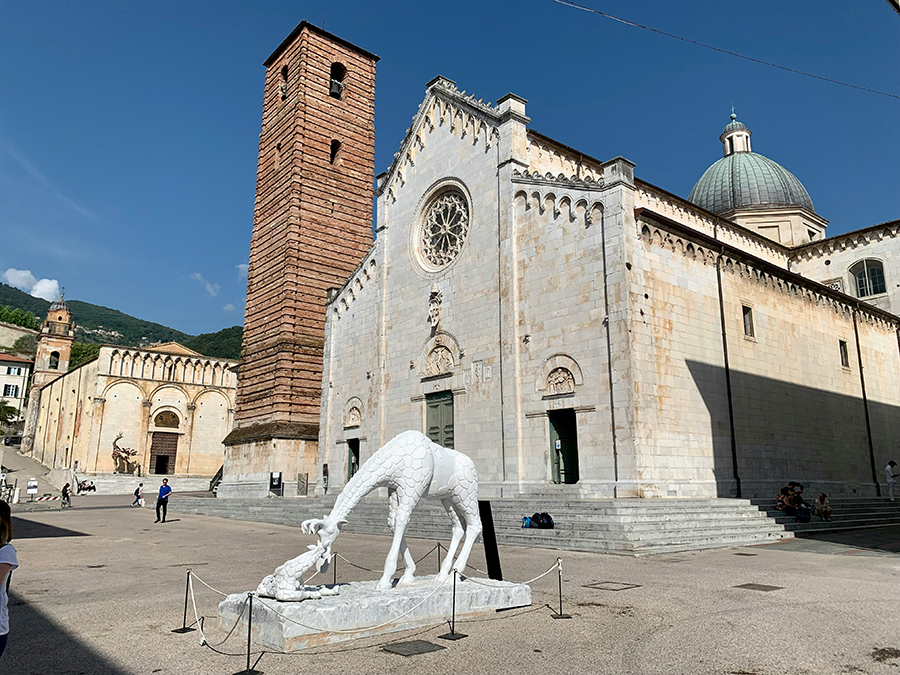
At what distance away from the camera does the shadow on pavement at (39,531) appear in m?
19.6

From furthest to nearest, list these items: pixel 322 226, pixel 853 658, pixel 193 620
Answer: pixel 322 226
pixel 193 620
pixel 853 658

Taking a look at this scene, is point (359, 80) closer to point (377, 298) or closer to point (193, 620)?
point (377, 298)

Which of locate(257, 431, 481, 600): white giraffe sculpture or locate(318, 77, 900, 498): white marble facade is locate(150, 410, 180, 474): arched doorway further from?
locate(257, 431, 481, 600): white giraffe sculpture

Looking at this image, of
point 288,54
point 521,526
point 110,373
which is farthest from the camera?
point 110,373

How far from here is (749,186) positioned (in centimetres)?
4256

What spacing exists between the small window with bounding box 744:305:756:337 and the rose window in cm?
1137

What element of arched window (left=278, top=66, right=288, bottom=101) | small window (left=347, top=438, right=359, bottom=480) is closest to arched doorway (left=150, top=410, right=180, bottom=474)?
arched window (left=278, top=66, right=288, bottom=101)

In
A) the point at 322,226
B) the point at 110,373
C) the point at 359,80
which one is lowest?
the point at 110,373

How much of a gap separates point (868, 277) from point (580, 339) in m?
25.9

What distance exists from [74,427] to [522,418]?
48.1 meters

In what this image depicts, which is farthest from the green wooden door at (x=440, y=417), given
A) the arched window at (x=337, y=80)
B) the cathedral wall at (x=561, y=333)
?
the arched window at (x=337, y=80)

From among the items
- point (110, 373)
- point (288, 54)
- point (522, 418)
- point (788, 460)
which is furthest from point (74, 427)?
point (788, 460)

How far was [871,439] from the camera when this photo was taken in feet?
96.7

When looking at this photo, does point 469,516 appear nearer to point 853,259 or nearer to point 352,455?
point 352,455
